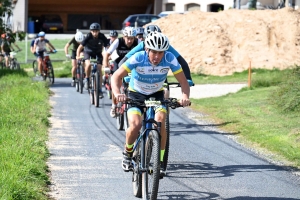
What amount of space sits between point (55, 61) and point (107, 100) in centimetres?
1864

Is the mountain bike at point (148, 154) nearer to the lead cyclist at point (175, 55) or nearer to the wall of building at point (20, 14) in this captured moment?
the lead cyclist at point (175, 55)

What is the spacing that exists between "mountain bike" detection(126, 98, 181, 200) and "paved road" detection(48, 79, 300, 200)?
370 millimetres

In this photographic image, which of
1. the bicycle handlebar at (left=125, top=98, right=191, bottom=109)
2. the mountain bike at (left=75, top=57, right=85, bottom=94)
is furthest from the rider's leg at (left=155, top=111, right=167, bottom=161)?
the mountain bike at (left=75, top=57, right=85, bottom=94)

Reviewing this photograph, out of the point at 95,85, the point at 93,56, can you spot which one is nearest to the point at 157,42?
the point at 95,85

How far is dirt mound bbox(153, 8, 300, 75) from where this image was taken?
96.0 feet

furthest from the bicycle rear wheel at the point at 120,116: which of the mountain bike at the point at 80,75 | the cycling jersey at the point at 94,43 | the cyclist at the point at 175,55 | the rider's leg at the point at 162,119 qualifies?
the mountain bike at the point at 80,75

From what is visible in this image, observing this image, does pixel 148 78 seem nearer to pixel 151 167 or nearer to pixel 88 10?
pixel 151 167

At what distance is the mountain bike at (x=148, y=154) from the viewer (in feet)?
→ 26.1

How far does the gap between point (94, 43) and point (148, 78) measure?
10329 mm

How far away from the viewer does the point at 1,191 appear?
7.82m

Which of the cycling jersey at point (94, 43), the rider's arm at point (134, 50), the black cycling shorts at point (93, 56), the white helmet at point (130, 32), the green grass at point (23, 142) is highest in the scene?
the white helmet at point (130, 32)

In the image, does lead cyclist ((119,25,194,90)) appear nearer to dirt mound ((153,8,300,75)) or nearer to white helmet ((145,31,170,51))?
white helmet ((145,31,170,51))

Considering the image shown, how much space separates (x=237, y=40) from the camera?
30.5m

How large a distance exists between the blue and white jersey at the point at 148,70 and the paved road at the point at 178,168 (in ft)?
3.79
